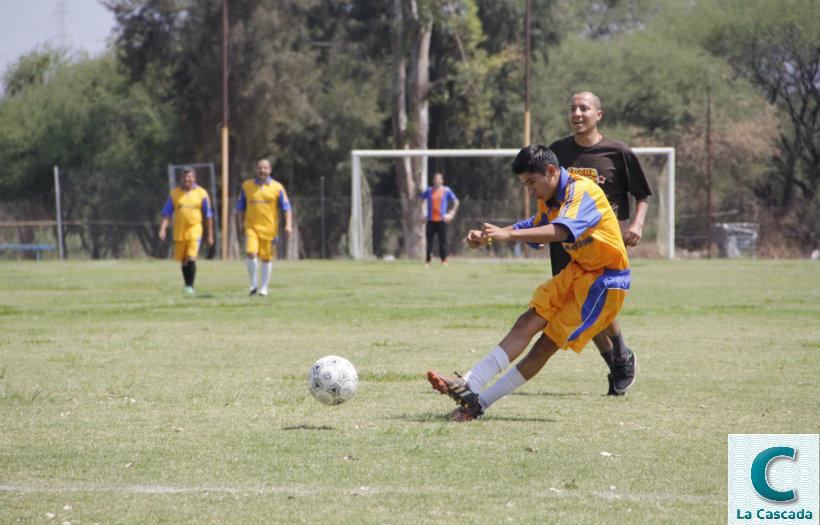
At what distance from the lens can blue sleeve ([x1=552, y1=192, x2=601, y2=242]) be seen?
4.85m

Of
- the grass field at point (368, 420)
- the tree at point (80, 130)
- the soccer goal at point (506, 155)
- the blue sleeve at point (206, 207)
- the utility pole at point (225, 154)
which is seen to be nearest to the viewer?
the grass field at point (368, 420)

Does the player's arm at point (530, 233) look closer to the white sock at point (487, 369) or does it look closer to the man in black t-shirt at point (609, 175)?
the white sock at point (487, 369)

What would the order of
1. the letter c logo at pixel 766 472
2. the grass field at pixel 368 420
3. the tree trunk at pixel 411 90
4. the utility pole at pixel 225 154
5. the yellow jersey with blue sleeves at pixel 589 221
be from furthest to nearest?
the tree trunk at pixel 411 90 → the utility pole at pixel 225 154 → the yellow jersey with blue sleeves at pixel 589 221 → the grass field at pixel 368 420 → the letter c logo at pixel 766 472

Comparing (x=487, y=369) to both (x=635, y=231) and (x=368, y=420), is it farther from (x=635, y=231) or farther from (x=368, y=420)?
(x=635, y=231)

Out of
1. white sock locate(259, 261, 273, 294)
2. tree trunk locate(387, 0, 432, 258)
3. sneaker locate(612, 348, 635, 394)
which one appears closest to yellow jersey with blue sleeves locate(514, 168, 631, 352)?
sneaker locate(612, 348, 635, 394)

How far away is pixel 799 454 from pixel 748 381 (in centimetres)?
307

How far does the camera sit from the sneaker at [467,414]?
536 centimetres

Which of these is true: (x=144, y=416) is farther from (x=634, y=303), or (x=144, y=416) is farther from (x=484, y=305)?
(x=634, y=303)

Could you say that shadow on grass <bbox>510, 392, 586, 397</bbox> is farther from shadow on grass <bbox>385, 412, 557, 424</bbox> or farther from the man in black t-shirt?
shadow on grass <bbox>385, 412, 557, 424</bbox>

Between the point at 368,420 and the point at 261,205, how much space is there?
9.61 m

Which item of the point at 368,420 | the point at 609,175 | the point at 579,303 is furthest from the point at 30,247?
the point at 579,303

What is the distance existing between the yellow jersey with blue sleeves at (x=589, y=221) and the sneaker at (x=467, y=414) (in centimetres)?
98

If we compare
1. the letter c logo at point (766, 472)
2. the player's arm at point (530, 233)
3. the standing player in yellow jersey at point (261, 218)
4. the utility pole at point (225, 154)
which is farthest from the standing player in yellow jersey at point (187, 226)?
the utility pole at point (225, 154)

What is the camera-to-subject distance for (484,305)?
12.8 m
